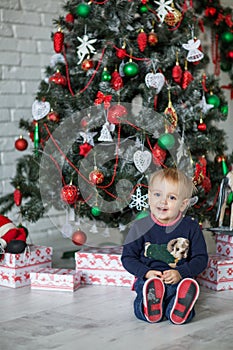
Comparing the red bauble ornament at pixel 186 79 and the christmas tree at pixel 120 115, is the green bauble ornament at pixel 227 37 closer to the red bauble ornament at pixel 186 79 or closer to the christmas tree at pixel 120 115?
the christmas tree at pixel 120 115

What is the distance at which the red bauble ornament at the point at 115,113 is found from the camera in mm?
2820

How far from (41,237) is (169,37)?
4.91 feet

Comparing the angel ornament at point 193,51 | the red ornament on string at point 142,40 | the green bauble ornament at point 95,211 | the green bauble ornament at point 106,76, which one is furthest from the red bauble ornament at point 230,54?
the green bauble ornament at point 95,211

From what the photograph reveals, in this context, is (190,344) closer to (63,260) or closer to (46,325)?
(46,325)

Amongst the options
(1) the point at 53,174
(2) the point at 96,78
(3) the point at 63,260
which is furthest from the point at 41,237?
(2) the point at 96,78

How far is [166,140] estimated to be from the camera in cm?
280

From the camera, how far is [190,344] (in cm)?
195

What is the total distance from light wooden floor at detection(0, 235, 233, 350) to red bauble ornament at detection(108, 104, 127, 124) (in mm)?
731

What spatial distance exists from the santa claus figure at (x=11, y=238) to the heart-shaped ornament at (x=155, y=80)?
2.87 ft

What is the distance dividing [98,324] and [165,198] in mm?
502

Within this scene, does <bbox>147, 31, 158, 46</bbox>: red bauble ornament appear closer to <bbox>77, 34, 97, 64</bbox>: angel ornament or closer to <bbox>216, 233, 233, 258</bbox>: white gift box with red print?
<bbox>77, 34, 97, 64</bbox>: angel ornament

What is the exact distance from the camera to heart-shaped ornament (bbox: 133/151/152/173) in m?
2.81

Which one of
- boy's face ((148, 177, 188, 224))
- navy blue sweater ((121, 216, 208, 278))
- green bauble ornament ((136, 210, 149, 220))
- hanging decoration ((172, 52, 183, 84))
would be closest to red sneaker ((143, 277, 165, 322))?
navy blue sweater ((121, 216, 208, 278))

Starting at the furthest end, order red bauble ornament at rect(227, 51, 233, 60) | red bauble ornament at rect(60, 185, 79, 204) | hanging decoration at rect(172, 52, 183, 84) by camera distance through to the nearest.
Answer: red bauble ornament at rect(227, 51, 233, 60) → hanging decoration at rect(172, 52, 183, 84) → red bauble ornament at rect(60, 185, 79, 204)
